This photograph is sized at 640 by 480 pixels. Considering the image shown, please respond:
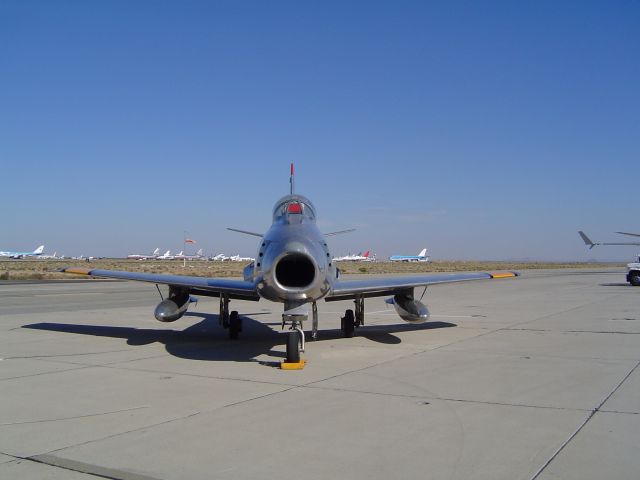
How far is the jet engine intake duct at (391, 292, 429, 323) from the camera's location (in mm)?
13117

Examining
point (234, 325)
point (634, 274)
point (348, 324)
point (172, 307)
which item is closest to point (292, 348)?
point (234, 325)

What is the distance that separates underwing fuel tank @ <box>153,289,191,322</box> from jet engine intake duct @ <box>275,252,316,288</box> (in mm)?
3901

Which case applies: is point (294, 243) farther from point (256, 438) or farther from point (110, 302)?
point (110, 302)

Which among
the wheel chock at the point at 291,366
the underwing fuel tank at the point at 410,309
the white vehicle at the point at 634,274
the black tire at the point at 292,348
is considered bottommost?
the wheel chock at the point at 291,366

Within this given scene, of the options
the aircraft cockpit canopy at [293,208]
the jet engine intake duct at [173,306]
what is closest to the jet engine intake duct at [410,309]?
the aircraft cockpit canopy at [293,208]

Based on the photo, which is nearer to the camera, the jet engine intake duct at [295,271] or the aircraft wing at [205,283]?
the jet engine intake duct at [295,271]

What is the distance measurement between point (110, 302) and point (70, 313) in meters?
5.37

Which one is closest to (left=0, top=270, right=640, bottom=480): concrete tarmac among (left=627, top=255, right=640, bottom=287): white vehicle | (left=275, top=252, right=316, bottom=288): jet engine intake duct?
(left=275, top=252, right=316, bottom=288): jet engine intake duct

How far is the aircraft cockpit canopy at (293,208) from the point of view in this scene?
11.0 m

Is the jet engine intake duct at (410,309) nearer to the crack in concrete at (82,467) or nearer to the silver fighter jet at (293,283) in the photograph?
the silver fighter jet at (293,283)

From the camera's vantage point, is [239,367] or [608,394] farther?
[239,367]

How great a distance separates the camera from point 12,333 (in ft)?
44.9

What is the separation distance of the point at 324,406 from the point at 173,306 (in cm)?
706

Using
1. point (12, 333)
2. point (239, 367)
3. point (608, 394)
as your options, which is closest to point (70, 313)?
point (12, 333)
